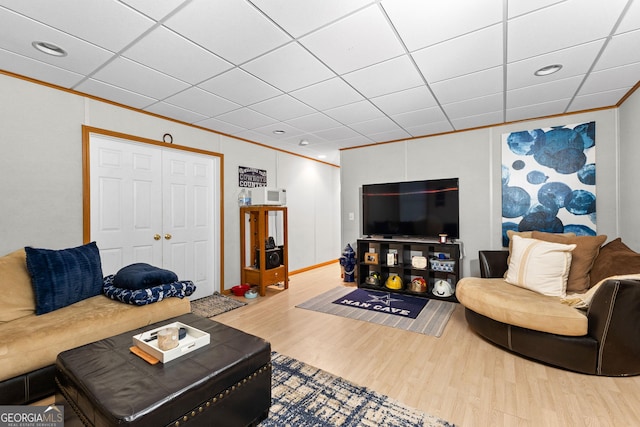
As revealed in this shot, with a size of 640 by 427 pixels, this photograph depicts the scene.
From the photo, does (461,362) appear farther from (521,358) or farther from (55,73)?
(55,73)

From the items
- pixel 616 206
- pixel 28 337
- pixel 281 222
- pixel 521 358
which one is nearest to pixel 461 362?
pixel 521 358

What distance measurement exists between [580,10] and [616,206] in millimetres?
2759

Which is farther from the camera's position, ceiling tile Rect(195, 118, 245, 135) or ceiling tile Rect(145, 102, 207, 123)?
ceiling tile Rect(195, 118, 245, 135)

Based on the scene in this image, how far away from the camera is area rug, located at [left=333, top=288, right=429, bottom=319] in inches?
140

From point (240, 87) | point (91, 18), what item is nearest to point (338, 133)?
point (240, 87)

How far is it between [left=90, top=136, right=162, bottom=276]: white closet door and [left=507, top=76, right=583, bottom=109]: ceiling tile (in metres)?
4.27

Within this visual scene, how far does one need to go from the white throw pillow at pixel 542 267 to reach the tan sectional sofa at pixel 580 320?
77 millimetres

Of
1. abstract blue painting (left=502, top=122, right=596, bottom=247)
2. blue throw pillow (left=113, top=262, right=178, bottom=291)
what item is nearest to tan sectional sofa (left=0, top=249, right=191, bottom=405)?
blue throw pillow (left=113, top=262, right=178, bottom=291)

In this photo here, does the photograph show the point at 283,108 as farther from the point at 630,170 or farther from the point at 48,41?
the point at 630,170

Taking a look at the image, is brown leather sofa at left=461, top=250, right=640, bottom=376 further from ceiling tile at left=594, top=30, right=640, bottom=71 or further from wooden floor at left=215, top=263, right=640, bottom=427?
ceiling tile at left=594, top=30, right=640, bottom=71

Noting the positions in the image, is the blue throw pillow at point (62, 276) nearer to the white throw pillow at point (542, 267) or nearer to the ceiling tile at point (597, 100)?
the white throw pillow at point (542, 267)

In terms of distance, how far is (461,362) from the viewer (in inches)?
93.2

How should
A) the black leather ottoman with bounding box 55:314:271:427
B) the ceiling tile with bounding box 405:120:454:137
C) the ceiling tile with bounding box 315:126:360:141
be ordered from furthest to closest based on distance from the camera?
the ceiling tile with bounding box 315:126:360:141, the ceiling tile with bounding box 405:120:454:137, the black leather ottoman with bounding box 55:314:271:427

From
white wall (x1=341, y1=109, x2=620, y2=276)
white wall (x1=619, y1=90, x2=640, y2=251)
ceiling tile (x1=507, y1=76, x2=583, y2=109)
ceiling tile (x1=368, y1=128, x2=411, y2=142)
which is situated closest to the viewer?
ceiling tile (x1=507, y1=76, x2=583, y2=109)
